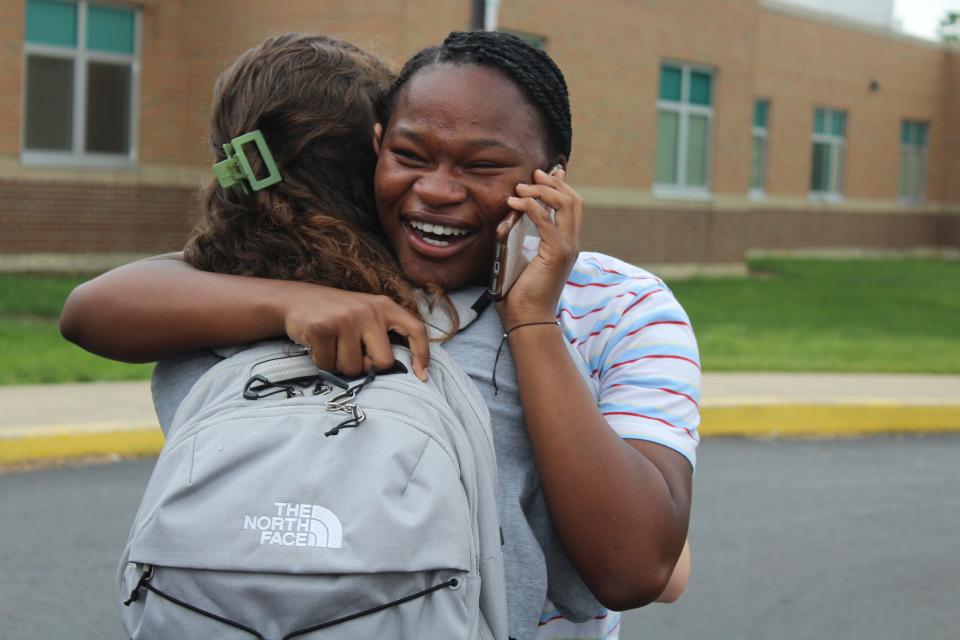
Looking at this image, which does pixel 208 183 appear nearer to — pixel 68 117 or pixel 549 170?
pixel 549 170

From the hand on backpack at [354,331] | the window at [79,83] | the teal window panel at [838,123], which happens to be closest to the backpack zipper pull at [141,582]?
the hand on backpack at [354,331]

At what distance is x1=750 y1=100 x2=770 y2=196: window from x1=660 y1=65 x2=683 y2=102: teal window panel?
7.09 meters

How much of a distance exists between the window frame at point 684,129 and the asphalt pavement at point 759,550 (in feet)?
45.7

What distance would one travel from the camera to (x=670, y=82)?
21406mm

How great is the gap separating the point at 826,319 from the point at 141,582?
15.3 m

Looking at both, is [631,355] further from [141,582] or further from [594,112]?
[594,112]

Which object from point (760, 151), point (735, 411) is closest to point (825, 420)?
point (735, 411)

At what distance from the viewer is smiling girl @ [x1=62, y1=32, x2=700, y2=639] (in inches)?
65.5

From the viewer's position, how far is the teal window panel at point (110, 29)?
54.4 ft

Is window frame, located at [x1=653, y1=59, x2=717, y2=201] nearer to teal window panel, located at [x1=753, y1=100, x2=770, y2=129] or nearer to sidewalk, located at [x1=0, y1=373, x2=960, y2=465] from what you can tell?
teal window panel, located at [x1=753, y1=100, x2=770, y2=129]

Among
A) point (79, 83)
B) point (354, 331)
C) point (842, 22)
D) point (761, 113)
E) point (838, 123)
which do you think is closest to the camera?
point (354, 331)

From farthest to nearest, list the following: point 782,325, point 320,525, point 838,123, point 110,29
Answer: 1. point 838,123
2. point 110,29
3. point 782,325
4. point 320,525

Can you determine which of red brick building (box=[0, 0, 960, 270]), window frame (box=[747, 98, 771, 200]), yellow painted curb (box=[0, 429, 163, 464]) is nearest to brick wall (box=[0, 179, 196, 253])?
red brick building (box=[0, 0, 960, 270])

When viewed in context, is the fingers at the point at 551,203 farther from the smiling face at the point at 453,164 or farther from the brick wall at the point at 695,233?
the brick wall at the point at 695,233
